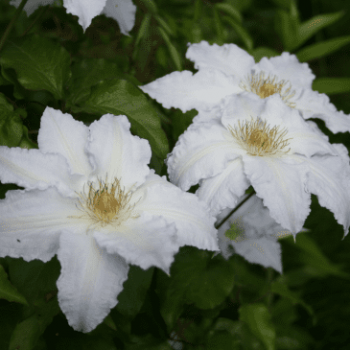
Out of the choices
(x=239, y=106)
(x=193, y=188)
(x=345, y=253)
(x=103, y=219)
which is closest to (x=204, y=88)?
(x=239, y=106)

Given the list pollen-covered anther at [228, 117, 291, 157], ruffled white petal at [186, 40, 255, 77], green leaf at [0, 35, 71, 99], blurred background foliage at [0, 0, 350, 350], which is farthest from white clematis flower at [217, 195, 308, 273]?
green leaf at [0, 35, 71, 99]

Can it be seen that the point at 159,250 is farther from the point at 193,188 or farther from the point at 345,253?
the point at 345,253

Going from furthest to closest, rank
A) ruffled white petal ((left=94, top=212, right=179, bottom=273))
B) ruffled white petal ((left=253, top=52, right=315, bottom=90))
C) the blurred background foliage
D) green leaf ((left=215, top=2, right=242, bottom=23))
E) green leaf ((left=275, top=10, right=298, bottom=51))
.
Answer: green leaf ((left=275, top=10, right=298, bottom=51))
green leaf ((left=215, top=2, right=242, bottom=23))
ruffled white petal ((left=253, top=52, right=315, bottom=90))
the blurred background foliage
ruffled white petal ((left=94, top=212, right=179, bottom=273))

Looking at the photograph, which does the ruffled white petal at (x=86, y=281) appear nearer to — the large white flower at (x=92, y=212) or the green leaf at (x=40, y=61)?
the large white flower at (x=92, y=212)

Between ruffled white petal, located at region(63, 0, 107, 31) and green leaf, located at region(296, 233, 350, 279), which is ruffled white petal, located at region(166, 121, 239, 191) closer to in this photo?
ruffled white petal, located at region(63, 0, 107, 31)

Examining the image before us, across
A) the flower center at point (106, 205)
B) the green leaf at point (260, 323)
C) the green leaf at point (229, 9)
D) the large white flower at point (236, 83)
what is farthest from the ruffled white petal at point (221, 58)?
the green leaf at point (260, 323)

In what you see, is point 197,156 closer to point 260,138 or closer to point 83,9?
point 260,138
